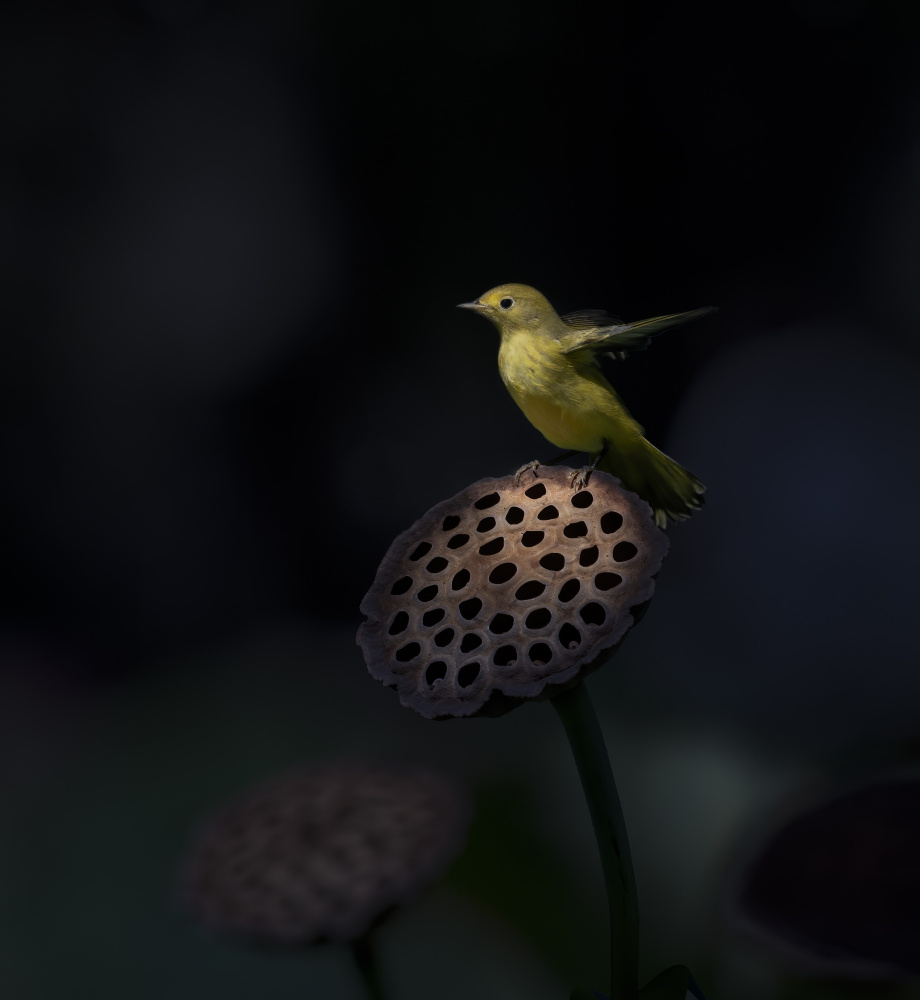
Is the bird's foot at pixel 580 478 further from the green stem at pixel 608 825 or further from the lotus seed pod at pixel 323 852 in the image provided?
the lotus seed pod at pixel 323 852

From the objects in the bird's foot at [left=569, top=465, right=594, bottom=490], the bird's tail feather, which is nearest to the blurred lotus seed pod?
the bird's tail feather

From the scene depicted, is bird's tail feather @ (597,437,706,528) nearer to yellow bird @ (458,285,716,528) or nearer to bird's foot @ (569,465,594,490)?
yellow bird @ (458,285,716,528)

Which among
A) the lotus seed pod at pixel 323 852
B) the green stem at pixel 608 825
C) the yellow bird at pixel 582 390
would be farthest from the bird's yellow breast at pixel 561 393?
the lotus seed pod at pixel 323 852

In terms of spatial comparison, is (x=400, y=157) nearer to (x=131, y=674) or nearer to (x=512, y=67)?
(x=512, y=67)

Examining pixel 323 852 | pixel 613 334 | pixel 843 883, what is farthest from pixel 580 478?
pixel 843 883

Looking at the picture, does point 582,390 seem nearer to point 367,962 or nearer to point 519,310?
point 519,310
